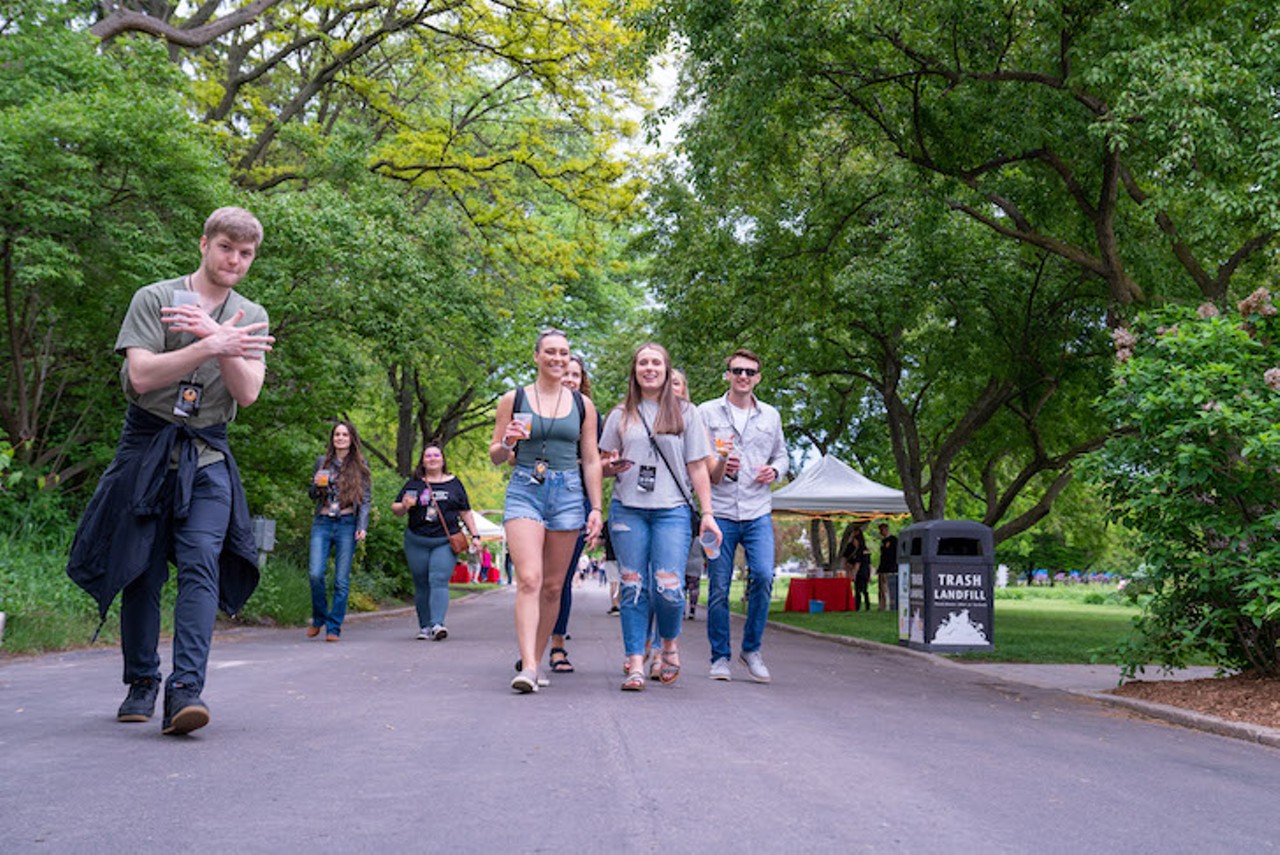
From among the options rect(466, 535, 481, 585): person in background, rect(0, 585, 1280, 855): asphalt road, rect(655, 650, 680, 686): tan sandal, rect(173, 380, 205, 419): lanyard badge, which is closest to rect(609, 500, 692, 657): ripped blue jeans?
rect(655, 650, 680, 686): tan sandal

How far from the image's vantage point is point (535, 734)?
5148 mm

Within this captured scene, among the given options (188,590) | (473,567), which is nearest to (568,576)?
(188,590)

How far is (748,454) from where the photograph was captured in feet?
26.0

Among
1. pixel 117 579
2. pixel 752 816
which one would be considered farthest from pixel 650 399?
pixel 752 816

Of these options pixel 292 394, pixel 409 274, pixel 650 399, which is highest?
pixel 409 274

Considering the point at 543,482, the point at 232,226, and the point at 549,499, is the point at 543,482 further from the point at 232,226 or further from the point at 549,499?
the point at 232,226

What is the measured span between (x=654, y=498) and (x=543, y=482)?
743mm

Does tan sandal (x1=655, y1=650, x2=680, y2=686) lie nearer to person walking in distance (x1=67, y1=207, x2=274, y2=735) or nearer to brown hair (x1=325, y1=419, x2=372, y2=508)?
person walking in distance (x1=67, y1=207, x2=274, y2=735)

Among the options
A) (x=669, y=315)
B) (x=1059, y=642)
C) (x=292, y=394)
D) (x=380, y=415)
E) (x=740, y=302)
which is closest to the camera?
(x=1059, y=642)

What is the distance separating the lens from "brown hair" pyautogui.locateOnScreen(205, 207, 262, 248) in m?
4.95

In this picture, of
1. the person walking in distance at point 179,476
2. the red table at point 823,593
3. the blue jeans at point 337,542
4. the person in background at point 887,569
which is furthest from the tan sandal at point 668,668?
the red table at point 823,593

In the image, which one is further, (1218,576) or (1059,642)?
(1059,642)

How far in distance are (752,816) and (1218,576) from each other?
5204mm

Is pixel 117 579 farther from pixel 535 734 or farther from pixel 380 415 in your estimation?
pixel 380 415
